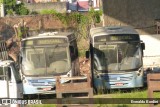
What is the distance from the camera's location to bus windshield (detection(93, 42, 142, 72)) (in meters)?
18.9

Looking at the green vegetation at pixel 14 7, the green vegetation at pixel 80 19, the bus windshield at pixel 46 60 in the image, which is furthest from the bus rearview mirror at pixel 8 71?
the green vegetation at pixel 14 7

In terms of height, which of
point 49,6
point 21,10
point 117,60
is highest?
point 117,60

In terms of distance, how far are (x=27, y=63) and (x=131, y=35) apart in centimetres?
421

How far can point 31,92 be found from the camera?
18531 millimetres

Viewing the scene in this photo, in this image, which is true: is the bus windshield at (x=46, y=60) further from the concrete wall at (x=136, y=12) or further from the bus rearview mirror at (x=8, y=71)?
the concrete wall at (x=136, y=12)

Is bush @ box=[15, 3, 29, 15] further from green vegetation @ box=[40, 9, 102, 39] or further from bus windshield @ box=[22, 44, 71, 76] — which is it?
bus windshield @ box=[22, 44, 71, 76]

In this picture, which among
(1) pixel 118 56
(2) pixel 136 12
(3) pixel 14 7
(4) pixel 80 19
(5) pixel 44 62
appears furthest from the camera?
(3) pixel 14 7

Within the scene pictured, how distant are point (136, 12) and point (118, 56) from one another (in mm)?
17177

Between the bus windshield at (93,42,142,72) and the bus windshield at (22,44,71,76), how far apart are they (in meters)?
1.34

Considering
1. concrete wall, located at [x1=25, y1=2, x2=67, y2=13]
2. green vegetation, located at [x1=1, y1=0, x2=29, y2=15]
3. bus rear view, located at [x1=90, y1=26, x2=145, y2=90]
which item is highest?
bus rear view, located at [x1=90, y1=26, x2=145, y2=90]

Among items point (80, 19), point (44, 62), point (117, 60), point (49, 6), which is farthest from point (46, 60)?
point (49, 6)

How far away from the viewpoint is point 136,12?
35.6 meters

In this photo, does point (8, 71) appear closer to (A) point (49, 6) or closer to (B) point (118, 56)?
(B) point (118, 56)

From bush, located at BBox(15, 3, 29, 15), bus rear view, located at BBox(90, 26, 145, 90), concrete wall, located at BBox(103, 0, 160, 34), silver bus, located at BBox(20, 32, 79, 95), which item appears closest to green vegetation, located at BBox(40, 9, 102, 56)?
concrete wall, located at BBox(103, 0, 160, 34)
